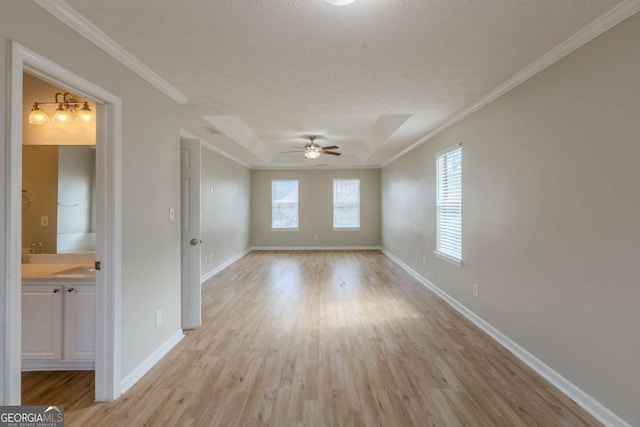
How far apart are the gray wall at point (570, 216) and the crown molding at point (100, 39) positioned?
3149 mm

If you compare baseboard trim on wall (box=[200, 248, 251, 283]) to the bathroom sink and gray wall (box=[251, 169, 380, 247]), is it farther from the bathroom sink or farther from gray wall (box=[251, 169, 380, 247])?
the bathroom sink

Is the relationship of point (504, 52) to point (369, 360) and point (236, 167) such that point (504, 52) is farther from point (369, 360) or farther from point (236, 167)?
point (236, 167)

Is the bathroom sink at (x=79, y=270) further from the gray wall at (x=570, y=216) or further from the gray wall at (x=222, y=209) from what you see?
the gray wall at (x=570, y=216)

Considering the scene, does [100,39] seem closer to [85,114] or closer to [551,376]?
[85,114]

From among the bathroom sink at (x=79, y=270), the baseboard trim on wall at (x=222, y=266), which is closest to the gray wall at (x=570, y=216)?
the bathroom sink at (x=79, y=270)

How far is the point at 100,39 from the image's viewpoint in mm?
2055

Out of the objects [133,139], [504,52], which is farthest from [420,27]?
[133,139]

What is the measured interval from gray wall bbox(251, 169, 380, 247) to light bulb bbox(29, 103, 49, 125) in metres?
6.62

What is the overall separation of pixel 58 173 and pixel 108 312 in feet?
5.41

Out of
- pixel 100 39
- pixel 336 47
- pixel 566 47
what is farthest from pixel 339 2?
pixel 566 47

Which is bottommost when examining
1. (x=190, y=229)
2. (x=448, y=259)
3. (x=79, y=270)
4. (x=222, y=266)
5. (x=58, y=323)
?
(x=222, y=266)

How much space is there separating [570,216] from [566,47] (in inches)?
46.1

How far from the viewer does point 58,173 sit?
2961 millimetres

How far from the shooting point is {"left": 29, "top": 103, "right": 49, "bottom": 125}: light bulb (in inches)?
112
